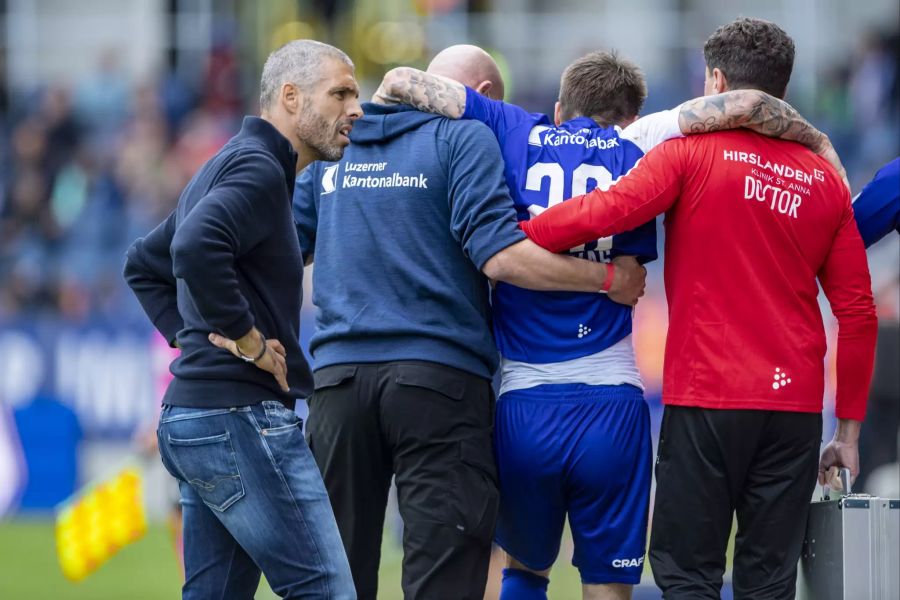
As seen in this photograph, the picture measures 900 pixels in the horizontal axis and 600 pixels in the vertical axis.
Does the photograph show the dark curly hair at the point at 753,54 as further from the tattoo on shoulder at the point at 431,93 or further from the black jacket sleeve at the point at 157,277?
the black jacket sleeve at the point at 157,277

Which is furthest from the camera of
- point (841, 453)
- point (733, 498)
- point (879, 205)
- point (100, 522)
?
point (100, 522)

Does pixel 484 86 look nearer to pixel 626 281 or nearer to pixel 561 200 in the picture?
pixel 561 200

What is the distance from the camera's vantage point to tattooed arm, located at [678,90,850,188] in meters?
4.84

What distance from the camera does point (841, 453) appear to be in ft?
16.9

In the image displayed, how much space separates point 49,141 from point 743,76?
14.1m

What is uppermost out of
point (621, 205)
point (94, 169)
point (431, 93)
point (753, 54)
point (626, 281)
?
point (94, 169)

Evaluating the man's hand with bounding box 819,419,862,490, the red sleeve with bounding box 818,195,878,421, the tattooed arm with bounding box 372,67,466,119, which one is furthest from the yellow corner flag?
the red sleeve with bounding box 818,195,878,421

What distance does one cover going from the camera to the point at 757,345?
15.9 feet

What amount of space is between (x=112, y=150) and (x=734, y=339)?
1429 cm

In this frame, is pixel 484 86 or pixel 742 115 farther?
pixel 484 86

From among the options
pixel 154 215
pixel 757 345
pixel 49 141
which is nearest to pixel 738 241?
pixel 757 345

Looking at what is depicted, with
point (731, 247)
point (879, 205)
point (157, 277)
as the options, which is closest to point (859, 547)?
point (731, 247)

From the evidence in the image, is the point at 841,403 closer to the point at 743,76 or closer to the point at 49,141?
the point at 743,76

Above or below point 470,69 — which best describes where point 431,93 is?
below
